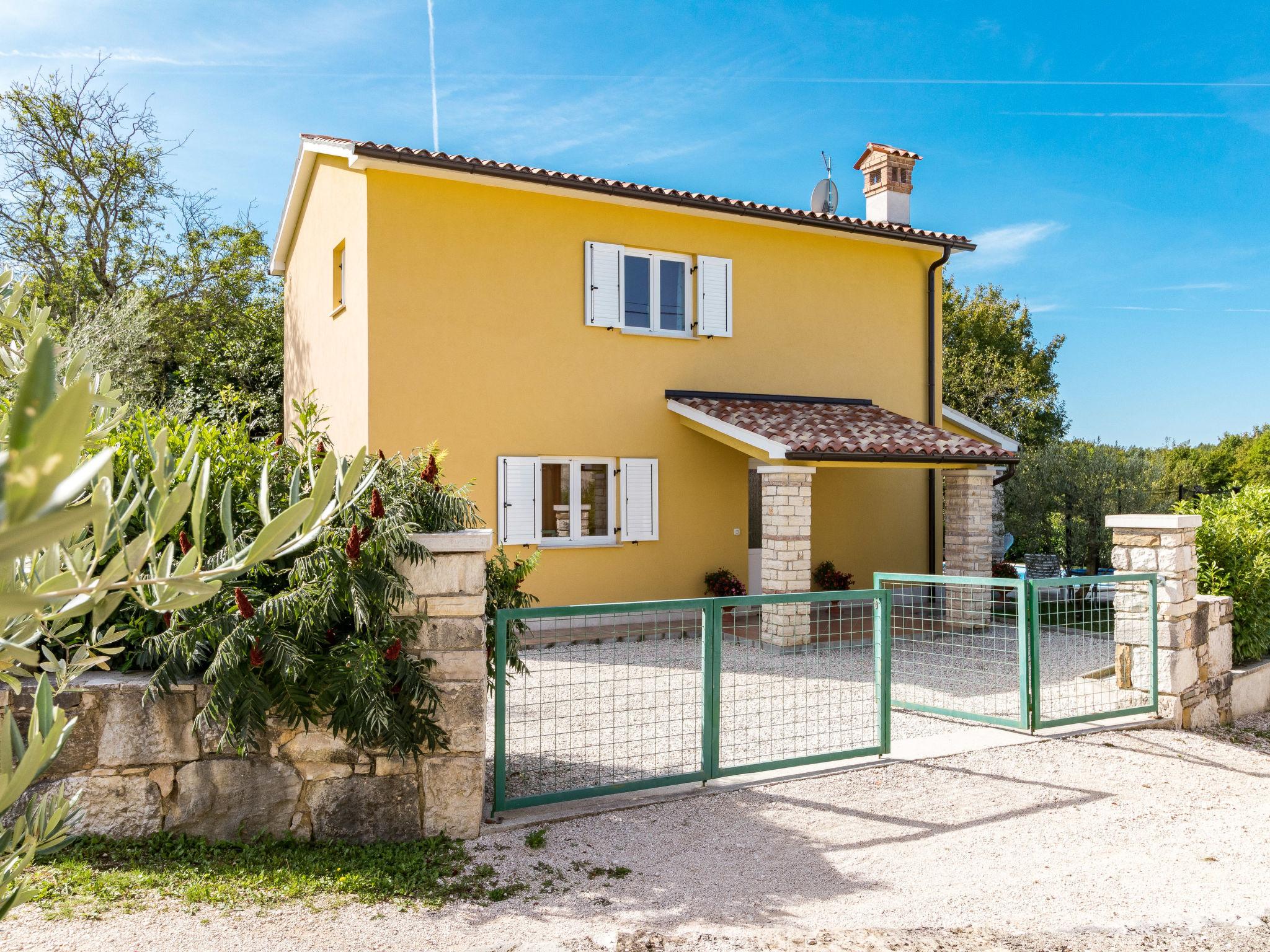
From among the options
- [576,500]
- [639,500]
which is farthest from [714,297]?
[576,500]

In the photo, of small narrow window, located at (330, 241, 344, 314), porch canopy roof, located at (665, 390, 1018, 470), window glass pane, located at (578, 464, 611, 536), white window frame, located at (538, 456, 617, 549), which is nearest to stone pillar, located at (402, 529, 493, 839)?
porch canopy roof, located at (665, 390, 1018, 470)

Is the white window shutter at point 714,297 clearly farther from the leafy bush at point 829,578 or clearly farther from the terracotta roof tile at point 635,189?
the leafy bush at point 829,578

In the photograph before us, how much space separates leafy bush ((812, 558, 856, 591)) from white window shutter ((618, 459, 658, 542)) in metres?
3.03

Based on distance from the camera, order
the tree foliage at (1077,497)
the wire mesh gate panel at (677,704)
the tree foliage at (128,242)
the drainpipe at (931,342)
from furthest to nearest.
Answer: the tree foliage at (128,242), the tree foliage at (1077,497), the drainpipe at (931,342), the wire mesh gate panel at (677,704)

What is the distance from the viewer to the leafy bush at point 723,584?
12.8 metres

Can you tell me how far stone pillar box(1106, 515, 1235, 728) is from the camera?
7578 mm

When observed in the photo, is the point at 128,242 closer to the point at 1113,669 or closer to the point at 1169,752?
the point at 1113,669

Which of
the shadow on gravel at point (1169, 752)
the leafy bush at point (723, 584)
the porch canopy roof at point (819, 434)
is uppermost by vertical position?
the porch canopy roof at point (819, 434)

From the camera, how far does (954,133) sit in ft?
66.1

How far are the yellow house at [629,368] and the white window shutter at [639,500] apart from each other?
0.10 ft

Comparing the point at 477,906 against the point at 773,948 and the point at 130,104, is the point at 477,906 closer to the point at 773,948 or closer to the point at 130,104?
the point at 773,948

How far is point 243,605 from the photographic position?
4.19 metres

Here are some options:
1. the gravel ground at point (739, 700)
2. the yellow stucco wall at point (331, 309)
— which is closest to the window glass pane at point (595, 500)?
the gravel ground at point (739, 700)

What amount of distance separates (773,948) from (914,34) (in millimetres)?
16762
